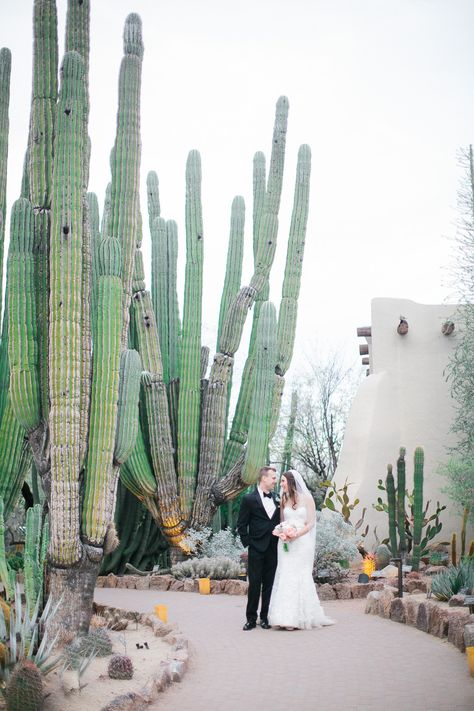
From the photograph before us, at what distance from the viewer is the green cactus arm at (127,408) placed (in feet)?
24.6

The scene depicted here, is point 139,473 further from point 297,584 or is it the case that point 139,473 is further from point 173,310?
point 297,584

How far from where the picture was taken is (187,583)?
11.2 m

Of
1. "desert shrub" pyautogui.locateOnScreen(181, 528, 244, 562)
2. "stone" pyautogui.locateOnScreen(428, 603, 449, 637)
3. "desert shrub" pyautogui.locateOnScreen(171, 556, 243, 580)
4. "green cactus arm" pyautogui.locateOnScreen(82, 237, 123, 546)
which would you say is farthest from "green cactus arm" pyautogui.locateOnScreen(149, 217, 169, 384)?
"stone" pyautogui.locateOnScreen(428, 603, 449, 637)

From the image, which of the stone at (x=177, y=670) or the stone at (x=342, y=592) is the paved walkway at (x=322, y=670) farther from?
the stone at (x=342, y=592)

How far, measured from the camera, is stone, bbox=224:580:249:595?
10.7 meters

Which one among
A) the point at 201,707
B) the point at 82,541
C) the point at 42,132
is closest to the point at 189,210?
the point at 42,132

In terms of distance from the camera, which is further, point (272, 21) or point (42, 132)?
point (272, 21)

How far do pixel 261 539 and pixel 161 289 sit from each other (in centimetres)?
607

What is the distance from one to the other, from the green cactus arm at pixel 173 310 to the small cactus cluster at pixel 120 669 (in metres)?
7.61

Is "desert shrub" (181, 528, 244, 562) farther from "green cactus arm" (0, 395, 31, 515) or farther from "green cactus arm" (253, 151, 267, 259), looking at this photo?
"green cactus arm" (253, 151, 267, 259)

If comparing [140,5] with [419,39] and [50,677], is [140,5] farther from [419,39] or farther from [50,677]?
[50,677]

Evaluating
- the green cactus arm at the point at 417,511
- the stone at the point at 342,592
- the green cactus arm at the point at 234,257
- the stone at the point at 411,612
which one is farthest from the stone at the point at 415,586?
the green cactus arm at the point at 234,257

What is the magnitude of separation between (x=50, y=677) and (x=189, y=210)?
29.2 feet

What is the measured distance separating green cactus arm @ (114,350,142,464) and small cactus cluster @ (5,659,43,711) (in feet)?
10.2
